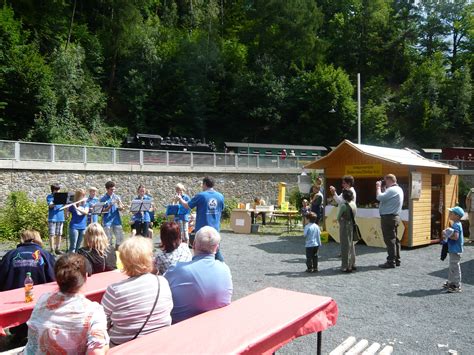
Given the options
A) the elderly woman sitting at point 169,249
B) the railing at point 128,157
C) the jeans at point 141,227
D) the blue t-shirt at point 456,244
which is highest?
the railing at point 128,157

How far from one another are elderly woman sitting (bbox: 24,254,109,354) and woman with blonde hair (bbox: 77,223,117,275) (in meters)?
2.47

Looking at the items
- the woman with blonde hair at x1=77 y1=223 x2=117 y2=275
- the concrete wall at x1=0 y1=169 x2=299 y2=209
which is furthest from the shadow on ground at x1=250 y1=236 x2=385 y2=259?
the concrete wall at x1=0 y1=169 x2=299 y2=209

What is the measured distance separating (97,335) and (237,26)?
57.5 m

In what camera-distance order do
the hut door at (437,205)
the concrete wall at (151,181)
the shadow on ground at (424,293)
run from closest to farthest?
the shadow on ground at (424,293), the hut door at (437,205), the concrete wall at (151,181)

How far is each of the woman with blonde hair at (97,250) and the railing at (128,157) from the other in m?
13.4

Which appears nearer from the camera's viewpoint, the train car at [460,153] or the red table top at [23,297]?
the red table top at [23,297]

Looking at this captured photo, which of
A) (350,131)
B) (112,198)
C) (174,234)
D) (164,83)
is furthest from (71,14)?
(174,234)

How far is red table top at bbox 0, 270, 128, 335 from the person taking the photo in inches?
151

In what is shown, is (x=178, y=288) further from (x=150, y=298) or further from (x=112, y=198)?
(x=112, y=198)

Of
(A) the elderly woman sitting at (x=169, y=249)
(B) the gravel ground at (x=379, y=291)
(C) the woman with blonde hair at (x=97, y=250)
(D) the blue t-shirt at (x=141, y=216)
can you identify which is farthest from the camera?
(D) the blue t-shirt at (x=141, y=216)

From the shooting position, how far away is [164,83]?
143 ft

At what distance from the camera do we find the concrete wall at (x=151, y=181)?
17.2 m

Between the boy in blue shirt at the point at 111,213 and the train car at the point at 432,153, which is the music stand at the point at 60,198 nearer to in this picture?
the boy in blue shirt at the point at 111,213

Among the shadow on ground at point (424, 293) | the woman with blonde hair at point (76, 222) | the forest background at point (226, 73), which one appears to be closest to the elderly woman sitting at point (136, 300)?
the shadow on ground at point (424, 293)
